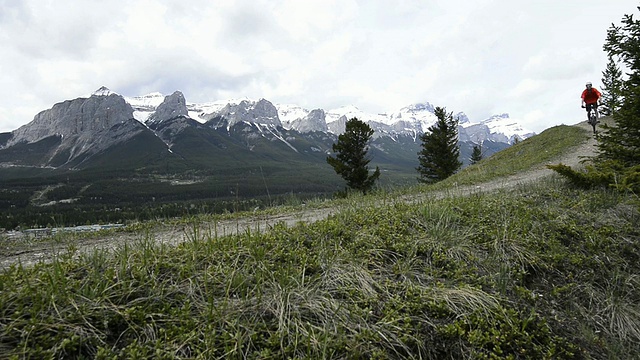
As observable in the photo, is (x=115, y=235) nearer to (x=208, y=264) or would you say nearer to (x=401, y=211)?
(x=208, y=264)

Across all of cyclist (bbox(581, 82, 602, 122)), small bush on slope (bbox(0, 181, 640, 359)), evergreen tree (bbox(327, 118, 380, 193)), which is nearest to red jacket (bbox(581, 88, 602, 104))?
cyclist (bbox(581, 82, 602, 122))

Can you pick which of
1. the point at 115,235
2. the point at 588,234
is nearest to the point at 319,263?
the point at 588,234

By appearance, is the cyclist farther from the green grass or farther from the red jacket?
the green grass

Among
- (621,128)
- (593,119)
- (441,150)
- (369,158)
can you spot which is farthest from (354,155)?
(621,128)

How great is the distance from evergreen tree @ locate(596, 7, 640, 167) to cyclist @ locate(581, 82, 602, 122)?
11875mm

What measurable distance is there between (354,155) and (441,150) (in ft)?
41.8

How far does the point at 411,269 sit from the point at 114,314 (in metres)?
3.59

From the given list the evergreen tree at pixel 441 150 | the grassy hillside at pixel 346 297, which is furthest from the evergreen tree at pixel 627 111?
→ the evergreen tree at pixel 441 150

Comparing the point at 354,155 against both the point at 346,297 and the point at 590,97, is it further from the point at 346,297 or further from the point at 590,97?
the point at 346,297

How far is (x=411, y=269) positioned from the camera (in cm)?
436

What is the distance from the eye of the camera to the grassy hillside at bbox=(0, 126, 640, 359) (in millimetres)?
2828

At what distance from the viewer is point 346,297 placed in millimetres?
3684

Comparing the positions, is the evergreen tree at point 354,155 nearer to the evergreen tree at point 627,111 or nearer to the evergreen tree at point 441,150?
the evergreen tree at point 441,150

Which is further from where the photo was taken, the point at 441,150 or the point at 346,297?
the point at 441,150
